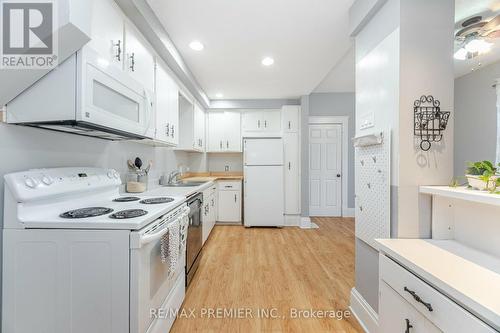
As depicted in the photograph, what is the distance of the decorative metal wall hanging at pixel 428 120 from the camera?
1.27 metres

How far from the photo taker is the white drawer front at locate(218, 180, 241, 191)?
4.22 meters

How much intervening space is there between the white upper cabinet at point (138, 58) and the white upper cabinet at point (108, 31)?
0.27 feet

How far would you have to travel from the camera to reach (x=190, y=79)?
9.88 ft

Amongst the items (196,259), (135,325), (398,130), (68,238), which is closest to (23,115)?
(68,238)

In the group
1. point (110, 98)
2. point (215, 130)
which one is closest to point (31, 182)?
point (110, 98)

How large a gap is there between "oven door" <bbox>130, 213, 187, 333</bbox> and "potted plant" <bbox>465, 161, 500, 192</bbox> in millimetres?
1668

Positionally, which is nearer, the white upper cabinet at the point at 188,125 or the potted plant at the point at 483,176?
the potted plant at the point at 483,176

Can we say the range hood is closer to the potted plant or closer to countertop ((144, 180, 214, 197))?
countertop ((144, 180, 214, 197))

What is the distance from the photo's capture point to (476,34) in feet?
6.50

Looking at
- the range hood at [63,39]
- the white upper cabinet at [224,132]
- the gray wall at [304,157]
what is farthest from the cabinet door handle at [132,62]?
the gray wall at [304,157]

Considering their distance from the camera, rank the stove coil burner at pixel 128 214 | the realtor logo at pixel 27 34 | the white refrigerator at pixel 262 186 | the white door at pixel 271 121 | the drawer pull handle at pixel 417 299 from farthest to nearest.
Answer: the white door at pixel 271 121 < the white refrigerator at pixel 262 186 < the stove coil burner at pixel 128 214 < the realtor logo at pixel 27 34 < the drawer pull handle at pixel 417 299

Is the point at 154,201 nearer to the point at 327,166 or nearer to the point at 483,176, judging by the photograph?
the point at 483,176

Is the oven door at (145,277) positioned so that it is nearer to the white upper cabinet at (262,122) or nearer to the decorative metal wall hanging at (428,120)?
the decorative metal wall hanging at (428,120)

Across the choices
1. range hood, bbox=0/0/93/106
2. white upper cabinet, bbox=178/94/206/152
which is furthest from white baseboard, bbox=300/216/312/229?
range hood, bbox=0/0/93/106
